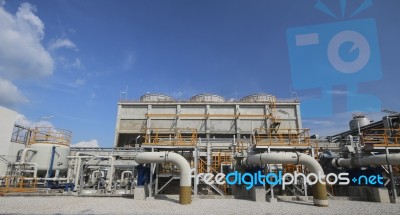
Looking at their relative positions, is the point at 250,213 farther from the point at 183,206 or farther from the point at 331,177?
the point at 331,177

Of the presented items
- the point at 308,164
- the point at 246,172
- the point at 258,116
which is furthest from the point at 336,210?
the point at 258,116

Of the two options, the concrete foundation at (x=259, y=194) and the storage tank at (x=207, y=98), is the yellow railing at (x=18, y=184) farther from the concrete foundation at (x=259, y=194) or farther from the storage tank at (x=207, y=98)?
the storage tank at (x=207, y=98)

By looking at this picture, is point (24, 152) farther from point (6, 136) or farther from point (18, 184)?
point (6, 136)

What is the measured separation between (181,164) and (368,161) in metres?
10.2

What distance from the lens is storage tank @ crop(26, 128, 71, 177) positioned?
17.9 metres

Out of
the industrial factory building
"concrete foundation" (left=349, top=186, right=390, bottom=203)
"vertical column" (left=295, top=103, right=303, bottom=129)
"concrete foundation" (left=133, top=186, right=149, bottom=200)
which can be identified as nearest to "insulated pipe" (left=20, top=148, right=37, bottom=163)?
the industrial factory building

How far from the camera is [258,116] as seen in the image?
32156 millimetres

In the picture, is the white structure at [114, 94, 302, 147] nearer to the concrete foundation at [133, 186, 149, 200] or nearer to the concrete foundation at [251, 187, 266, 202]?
the concrete foundation at [133, 186, 149, 200]

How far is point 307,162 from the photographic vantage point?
11789 millimetres

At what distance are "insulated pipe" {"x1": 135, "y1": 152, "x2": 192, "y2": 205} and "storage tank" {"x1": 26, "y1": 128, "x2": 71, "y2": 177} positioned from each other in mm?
9800

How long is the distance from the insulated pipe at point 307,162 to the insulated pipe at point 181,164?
3.79 m

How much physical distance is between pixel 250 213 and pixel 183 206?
3.22 m

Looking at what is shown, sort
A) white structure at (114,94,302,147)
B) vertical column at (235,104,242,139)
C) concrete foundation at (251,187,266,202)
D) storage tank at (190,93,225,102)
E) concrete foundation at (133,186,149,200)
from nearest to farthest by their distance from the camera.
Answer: concrete foundation at (251,187,266,202)
concrete foundation at (133,186,149,200)
vertical column at (235,104,242,139)
white structure at (114,94,302,147)
storage tank at (190,93,225,102)

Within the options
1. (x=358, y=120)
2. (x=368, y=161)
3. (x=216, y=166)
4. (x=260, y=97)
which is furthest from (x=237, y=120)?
(x=368, y=161)
